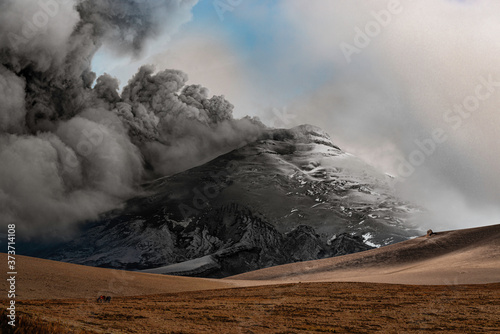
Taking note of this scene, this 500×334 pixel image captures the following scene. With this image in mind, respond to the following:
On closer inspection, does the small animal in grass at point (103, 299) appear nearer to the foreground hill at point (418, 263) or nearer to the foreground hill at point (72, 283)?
the foreground hill at point (72, 283)

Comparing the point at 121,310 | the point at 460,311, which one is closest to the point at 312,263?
the point at 460,311

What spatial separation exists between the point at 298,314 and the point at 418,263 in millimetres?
38600

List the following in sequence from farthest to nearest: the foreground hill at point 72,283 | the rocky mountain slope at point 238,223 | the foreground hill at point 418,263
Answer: the rocky mountain slope at point 238,223
the foreground hill at point 418,263
the foreground hill at point 72,283

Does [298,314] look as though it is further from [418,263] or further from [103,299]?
[418,263]

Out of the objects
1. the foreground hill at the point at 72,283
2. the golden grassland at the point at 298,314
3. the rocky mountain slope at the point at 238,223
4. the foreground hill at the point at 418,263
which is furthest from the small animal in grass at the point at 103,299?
the rocky mountain slope at the point at 238,223

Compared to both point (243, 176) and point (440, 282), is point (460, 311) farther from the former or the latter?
point (243, 176)

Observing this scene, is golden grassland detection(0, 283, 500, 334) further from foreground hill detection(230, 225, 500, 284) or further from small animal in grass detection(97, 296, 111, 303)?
foreground hill detection(230, 225, 500, 284)

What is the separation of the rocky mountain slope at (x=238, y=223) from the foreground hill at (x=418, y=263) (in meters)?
94.0

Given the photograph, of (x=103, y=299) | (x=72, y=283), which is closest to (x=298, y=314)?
(x=103, y=299)

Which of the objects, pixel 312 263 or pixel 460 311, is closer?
pixel 460 311

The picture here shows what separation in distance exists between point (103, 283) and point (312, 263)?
39.1 meters

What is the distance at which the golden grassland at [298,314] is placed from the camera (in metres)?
13.6

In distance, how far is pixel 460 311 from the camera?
18.2 m

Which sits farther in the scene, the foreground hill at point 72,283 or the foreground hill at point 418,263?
the foreground hill at point 418,263
